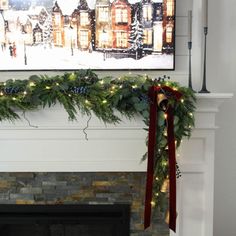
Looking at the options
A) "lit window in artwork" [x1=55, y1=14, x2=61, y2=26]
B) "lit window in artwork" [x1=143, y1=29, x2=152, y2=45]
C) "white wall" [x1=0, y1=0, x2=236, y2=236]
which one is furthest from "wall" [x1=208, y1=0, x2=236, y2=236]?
"lit window in artwork" [x1=55, y1=14, x2=61, y2=26]

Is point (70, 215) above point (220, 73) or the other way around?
the other way around

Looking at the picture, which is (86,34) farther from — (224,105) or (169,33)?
(224,105)

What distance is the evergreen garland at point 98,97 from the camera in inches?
68.5

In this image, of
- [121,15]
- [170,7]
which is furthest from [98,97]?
[170,7]

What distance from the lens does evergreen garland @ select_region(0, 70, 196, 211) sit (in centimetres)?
174

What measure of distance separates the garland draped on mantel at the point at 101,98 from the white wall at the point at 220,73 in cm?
22

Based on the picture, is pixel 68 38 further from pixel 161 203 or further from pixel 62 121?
pixel 161 203

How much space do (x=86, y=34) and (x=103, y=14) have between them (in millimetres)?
153

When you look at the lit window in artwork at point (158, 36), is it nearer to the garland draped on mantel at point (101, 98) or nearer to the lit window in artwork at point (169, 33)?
the lit window in artwork at point (169, 33)

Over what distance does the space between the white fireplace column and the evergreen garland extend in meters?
0.09

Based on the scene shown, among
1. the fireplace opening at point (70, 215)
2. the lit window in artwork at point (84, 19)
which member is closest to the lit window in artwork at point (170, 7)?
the lit window in artwork at point (84, 19)

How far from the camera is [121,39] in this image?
6.29 ft

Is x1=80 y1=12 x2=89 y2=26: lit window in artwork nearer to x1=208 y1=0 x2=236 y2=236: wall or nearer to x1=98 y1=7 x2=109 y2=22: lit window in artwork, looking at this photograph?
x1=98 y1=7 x2=109 y2=22: lit window in artwork

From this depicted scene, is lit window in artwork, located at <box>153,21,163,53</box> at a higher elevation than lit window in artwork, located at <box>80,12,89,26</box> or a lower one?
lower
